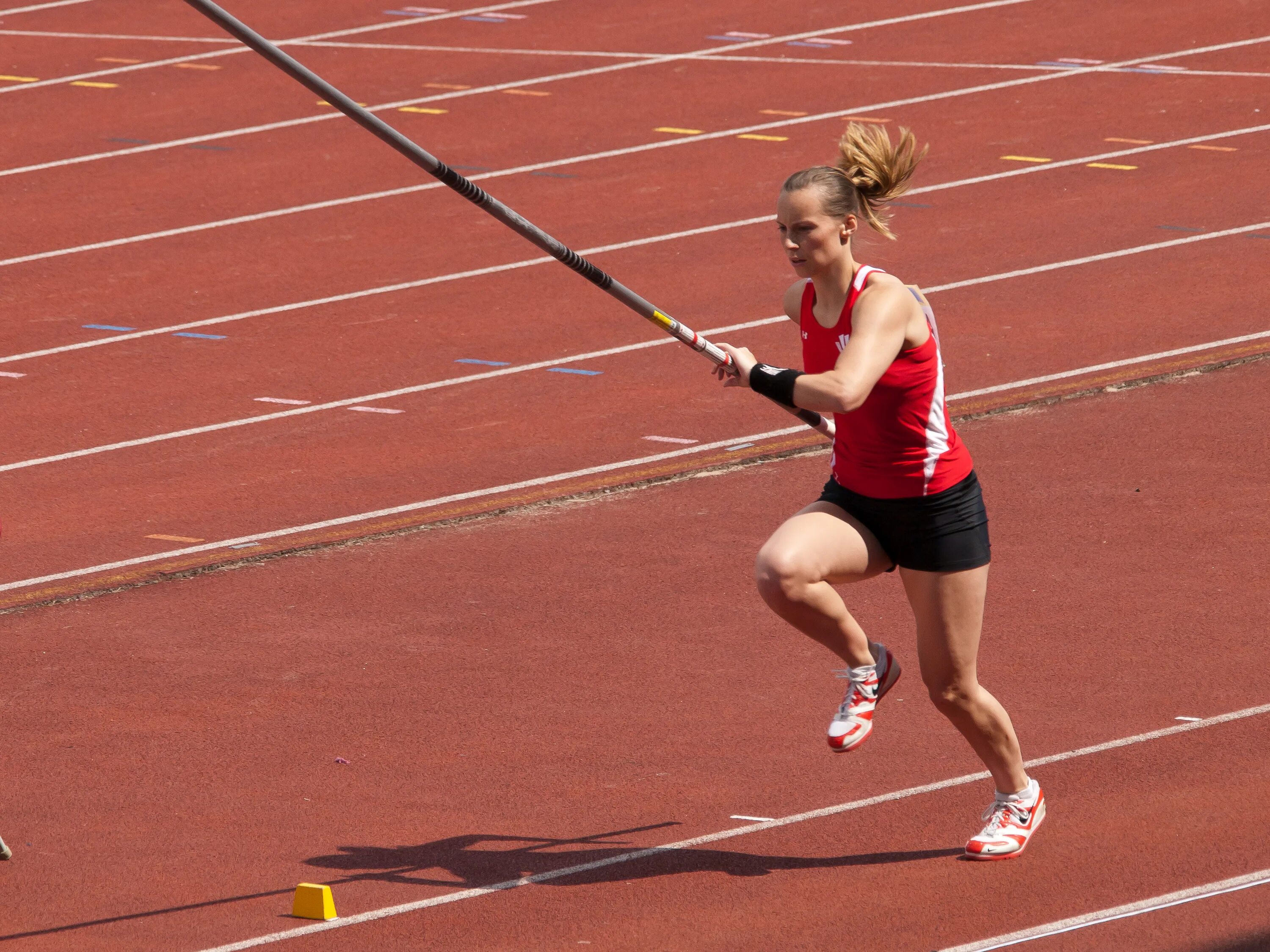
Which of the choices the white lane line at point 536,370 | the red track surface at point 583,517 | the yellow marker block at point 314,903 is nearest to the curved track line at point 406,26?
the red track surface at point 583,517

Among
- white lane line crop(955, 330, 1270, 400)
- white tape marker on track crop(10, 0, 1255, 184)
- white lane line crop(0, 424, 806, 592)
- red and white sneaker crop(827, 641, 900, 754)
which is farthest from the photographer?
white tape marker on track crop(10, 0, 1255, 184)

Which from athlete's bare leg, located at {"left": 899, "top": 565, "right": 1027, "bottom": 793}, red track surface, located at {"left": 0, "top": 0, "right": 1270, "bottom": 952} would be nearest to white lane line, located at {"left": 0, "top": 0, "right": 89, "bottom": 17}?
red track surface, located at {"left": 0, "top": 0, "right": 1270, "bottom": 952}

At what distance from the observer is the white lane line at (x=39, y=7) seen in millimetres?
21234

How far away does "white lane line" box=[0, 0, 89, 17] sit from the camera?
69.7 feet

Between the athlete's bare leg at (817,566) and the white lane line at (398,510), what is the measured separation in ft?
14.4

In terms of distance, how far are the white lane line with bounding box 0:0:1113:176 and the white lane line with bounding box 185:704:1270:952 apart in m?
10.5

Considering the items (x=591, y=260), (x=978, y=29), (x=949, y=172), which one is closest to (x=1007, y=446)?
(x=591, y=260)

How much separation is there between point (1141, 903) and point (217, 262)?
10296 mm

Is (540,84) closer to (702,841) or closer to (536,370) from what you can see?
(536,370)

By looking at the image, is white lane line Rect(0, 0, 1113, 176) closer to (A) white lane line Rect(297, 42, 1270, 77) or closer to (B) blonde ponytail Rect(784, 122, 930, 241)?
Answer: (A) white lane line Rect(297, 42, 1270, 77)

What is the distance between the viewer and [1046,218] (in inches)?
587

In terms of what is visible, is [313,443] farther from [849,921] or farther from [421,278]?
[849,921]

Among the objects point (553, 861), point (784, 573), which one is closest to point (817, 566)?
point (784, 573)

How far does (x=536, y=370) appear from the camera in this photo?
12.4m
